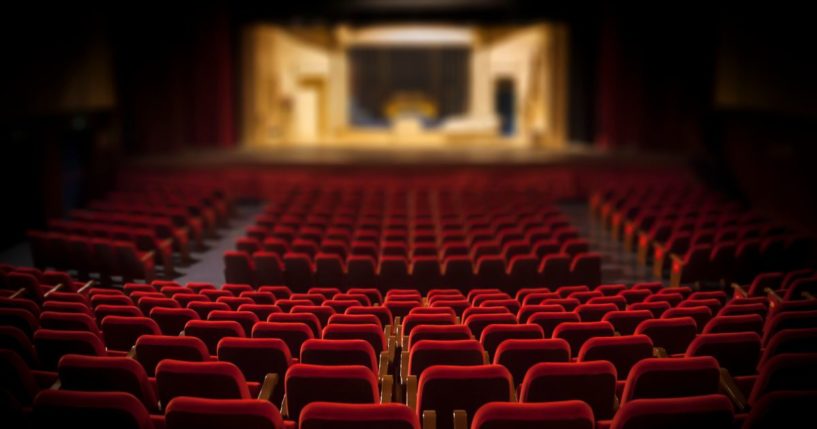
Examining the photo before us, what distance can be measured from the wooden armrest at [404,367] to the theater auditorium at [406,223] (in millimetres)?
14

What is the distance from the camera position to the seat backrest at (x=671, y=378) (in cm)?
298

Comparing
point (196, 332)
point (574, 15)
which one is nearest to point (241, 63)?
point (574, 15)

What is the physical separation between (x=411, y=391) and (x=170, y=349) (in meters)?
1.17

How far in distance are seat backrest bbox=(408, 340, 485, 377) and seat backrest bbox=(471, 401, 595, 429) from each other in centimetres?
97

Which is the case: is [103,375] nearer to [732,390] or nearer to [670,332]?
[732,390]

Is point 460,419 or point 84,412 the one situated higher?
point 84,412

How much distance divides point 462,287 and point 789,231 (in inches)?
140

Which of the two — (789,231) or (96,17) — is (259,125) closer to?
(96,17)

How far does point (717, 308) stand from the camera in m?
4.84

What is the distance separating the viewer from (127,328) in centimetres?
400

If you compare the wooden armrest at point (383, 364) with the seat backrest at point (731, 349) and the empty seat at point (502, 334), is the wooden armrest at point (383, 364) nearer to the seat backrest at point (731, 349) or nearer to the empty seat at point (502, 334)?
the empty seat at point (502, 334)

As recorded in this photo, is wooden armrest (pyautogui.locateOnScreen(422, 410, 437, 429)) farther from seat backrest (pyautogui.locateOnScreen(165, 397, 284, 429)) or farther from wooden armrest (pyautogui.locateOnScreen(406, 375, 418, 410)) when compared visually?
seat backrest (pyautogui.locateOnScreen(165, 397, 284, 429))

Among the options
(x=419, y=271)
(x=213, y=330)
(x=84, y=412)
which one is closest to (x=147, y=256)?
(x=419, y=271)

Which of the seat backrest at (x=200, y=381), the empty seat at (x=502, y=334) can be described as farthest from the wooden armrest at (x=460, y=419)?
the empty seat at (x=502, y=334)
